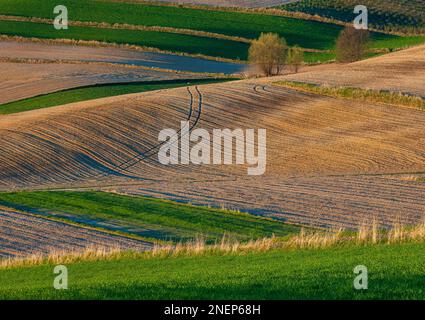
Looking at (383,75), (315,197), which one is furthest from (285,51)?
(315,197)

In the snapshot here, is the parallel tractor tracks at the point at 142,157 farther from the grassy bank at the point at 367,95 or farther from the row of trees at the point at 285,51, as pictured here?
the row of trees at the point at 285,51

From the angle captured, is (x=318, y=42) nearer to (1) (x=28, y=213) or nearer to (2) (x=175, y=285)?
(1) (x=28, y=213)

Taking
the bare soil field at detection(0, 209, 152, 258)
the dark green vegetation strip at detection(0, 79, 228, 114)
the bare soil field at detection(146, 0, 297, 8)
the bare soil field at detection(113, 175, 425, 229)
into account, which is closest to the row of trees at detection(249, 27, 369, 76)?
the dark green vegetation strip at detection(0, 79, 228, 114)

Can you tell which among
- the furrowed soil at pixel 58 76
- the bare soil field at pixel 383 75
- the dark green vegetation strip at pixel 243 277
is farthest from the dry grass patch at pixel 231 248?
the furrowed soil at pixel 58 76

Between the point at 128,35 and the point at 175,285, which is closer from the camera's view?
the point at 175,285
